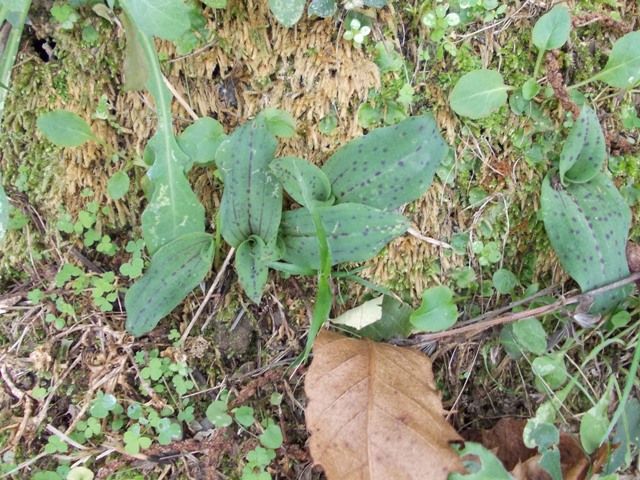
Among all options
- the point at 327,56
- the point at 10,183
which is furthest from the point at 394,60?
the point at 10,183

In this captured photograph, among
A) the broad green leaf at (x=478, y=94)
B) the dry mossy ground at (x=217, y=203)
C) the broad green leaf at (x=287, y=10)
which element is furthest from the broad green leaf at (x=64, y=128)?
the broad green leaf at (x=478, y=94)

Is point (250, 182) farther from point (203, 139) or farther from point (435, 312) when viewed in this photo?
point (435, 312)

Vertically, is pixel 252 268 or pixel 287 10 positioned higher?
pixel 287 10

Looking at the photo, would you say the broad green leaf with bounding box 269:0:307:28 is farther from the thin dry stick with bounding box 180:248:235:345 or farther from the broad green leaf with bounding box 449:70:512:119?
the thin dry stick with bounding box 180:248:235:345

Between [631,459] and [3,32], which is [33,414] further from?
[631,459]

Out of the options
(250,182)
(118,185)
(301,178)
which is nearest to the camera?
(301,178)

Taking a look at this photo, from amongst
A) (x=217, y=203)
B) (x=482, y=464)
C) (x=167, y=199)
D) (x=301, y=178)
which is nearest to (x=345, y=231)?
(x=301, y=178)

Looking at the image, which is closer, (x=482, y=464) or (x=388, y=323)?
(x=482, y=464)
